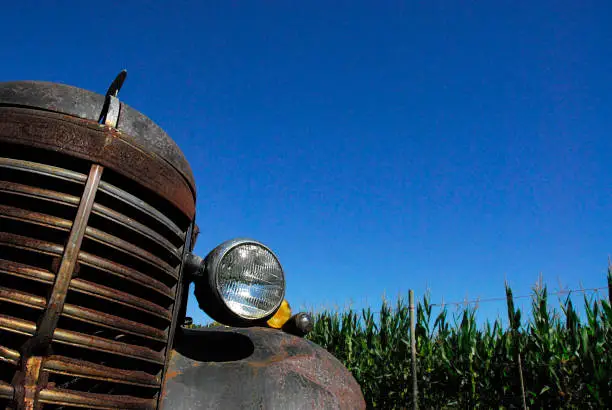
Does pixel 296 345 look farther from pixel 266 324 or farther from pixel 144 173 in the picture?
pixel 144 173

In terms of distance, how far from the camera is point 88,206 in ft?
5.45

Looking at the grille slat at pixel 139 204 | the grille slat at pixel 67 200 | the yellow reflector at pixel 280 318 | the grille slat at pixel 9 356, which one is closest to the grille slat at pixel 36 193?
the grille slat at pixel 67 200

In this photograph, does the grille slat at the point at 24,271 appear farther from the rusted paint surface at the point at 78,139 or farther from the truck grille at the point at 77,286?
the rusted paint surface at the point at 78,139

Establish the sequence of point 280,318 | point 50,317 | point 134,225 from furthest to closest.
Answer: point 280,318, point 134,225, point 50,317

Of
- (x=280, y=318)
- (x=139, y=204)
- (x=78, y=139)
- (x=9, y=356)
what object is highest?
(x=78, y=139)

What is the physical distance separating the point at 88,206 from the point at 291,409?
127 cm

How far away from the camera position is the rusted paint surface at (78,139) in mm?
1677

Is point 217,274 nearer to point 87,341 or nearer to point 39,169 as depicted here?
point 87,341

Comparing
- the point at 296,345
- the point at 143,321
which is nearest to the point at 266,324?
the point at 296,345

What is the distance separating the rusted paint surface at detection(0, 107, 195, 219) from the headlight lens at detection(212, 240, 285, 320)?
486 mm

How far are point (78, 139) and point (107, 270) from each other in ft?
1.58

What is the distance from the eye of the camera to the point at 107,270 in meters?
1.68

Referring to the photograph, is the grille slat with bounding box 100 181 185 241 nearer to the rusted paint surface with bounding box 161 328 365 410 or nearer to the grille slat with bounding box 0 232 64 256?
the grille slat with bounding box 0 232 64 256

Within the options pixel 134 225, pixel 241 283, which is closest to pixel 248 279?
pixel 241 283
